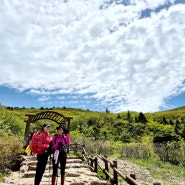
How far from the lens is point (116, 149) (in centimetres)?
3072

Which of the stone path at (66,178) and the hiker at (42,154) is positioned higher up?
the hiker at (42,154)

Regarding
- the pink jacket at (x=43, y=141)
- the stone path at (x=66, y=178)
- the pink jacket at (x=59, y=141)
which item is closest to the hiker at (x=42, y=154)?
the pink jacket at (x=43, y=141)

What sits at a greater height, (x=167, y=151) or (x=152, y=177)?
(x=167, y=151)

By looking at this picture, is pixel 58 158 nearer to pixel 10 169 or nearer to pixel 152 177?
pixel 10 169

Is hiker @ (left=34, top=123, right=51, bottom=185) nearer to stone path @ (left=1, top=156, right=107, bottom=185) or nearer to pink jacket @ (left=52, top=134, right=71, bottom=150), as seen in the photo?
pink jacket @ (left=52, top=134, right=71, bottom=150)

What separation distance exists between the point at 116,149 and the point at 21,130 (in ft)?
73.1

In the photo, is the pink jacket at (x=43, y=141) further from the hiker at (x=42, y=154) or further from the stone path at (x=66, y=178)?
the stone path at (x=66, y=178)

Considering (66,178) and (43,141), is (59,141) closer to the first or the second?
(43,141)

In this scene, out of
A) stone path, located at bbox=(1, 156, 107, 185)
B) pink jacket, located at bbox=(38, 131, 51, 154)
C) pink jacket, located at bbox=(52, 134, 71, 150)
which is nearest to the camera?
pink jacket, located at bbox=(38, 131, 51, 154)

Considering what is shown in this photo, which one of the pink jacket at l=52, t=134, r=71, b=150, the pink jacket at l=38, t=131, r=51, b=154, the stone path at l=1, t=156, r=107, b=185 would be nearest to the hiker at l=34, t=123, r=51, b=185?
the pink jacket at l=38, t=131, r=51, b=154

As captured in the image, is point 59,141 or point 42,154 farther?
point 59,141

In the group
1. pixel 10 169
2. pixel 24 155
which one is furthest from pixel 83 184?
pixel 24 155

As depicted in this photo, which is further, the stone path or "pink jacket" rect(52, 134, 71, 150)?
the stone path

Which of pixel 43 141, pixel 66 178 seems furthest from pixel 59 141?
pixel 66 178
